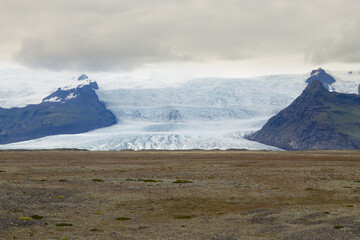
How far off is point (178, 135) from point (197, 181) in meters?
115

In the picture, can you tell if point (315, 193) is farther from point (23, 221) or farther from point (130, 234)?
point (23, 221)

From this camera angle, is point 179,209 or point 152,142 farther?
point 152,142

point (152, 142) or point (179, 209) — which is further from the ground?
point (152, 142)

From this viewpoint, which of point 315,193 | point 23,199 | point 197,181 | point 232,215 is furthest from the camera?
point 197,181

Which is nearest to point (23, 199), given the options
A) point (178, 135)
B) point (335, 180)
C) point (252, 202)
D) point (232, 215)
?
point (232, 215)

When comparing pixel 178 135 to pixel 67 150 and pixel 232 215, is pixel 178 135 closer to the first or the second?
pixel 67 150

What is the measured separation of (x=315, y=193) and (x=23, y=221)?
29.6 metres

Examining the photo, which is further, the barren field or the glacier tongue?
the glacier tongue

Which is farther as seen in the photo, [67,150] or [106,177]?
[67,150]

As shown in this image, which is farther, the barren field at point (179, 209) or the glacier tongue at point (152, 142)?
the glacier tongue at point (152, 142)

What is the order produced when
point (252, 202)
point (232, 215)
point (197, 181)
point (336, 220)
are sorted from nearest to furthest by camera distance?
point (336, 220), point (232, 215), point (252, 202), point (197, 181)

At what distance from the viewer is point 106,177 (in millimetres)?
60750

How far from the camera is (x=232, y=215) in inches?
1409

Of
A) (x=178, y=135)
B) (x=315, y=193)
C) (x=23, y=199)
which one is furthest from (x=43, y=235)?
(x=178, y=135)
